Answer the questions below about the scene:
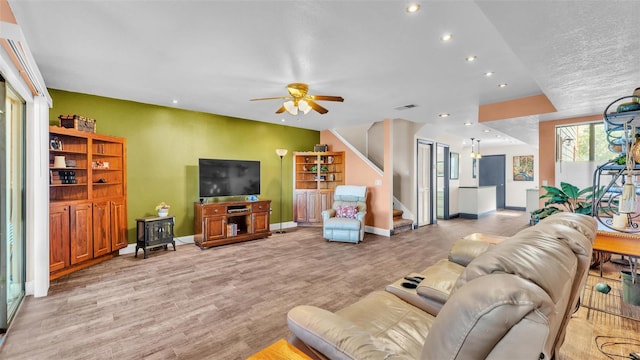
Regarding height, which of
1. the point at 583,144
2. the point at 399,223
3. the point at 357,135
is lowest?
the point at 399,223

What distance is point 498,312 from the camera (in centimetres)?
63

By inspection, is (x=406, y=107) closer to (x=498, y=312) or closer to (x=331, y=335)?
(x=331, y=335)

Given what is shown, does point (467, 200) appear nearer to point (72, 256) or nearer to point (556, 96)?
point (556, 96)

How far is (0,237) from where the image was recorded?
7.23 feet

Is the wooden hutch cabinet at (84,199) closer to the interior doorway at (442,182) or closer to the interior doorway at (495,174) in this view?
the interior doorway at (442,182)

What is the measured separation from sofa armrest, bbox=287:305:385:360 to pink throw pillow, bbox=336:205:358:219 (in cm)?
432

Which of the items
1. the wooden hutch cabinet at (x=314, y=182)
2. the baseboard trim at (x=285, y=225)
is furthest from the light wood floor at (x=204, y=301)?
the wooden hutch cabinet at (x=314, y=182)

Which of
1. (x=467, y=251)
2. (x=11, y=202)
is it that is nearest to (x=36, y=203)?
(x=11, y=202)

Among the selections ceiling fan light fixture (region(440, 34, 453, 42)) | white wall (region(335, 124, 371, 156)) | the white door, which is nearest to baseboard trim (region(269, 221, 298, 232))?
white wall (region(335, 124, 371, 156))

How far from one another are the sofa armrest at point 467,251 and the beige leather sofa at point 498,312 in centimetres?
112

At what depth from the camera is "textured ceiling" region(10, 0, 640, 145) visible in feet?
6.57

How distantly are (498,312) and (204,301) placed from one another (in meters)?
2.88

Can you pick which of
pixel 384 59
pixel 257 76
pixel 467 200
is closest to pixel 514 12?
pixel 384 59

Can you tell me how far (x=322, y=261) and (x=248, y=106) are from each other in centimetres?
299
